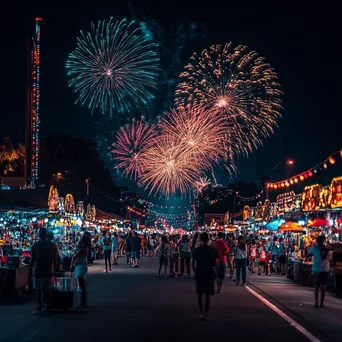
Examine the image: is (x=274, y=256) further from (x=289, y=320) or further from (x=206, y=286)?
(x=206, y=286)

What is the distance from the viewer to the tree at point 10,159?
56.1 meters

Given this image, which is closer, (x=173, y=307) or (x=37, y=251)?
(x=37, y=251)

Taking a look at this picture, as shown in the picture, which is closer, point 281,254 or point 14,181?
point 281,254

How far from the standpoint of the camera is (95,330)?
12.4 meters

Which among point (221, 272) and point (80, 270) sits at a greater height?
point (80, 270)

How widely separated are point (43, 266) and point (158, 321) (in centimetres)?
273

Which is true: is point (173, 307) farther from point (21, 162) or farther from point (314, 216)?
point (21, 162)

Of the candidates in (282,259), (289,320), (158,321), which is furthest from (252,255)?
(158,321)

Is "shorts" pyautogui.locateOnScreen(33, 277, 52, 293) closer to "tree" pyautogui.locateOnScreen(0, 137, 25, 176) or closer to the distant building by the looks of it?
the distant building

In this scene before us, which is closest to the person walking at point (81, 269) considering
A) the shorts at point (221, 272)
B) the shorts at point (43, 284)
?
the shorts at point (43, 284)

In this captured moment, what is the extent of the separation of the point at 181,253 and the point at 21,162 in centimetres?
3038

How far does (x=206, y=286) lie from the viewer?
14.1 metres

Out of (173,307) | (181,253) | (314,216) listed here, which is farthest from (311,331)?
(314,216)

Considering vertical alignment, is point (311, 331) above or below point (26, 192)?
below
